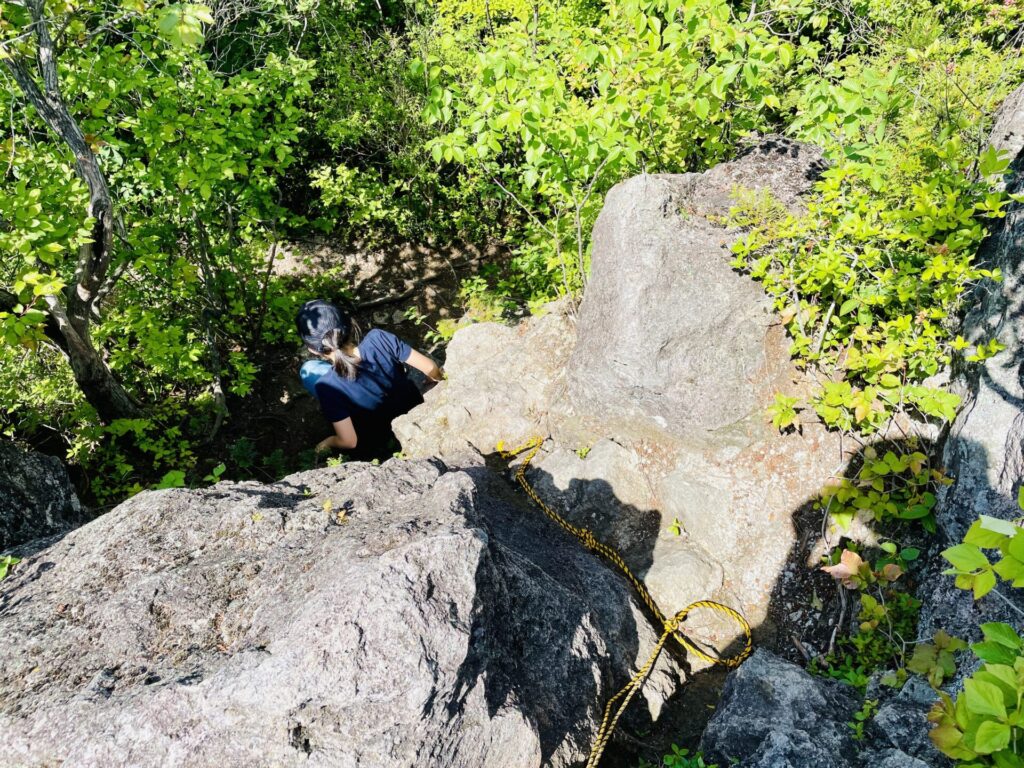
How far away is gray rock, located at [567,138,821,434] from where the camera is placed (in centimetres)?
404

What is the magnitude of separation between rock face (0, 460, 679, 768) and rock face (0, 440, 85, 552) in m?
1.22

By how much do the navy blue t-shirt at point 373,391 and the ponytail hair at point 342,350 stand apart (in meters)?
0.08

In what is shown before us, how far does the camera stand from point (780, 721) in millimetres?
2672

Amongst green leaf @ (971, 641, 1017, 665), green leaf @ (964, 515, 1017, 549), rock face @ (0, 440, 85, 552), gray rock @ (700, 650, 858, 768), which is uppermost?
green leaf @ (964, 515, 1017, 549)

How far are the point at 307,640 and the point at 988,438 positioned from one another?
10.7 feet

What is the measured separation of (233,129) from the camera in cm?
517

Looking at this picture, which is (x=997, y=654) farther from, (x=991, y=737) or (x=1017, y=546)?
(x=1017, y=546)

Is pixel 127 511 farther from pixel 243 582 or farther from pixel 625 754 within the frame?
pixel 625 754

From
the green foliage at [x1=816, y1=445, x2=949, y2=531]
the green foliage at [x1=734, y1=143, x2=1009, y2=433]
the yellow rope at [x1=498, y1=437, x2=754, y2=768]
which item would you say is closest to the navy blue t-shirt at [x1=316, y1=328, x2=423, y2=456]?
the yellow rope at [x1=498, y1=437, x2=754, y2=768]

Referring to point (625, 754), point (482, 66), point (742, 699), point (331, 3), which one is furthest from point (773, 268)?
point (331, 3)

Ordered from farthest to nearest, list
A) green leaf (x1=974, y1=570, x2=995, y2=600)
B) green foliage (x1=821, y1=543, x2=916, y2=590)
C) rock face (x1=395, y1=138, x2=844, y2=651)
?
rock face (x1=395, y1=138, x2=844, y2=651), green foliage (x1=821, y1=543, x2=916, y2=590), green leaf (x1=974, y1=570, x2=995, y2=600)

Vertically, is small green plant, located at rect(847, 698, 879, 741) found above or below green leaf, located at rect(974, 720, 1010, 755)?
below

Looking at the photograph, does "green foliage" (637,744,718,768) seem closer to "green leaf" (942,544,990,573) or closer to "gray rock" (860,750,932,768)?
"gray rock" (860,750,932,768)

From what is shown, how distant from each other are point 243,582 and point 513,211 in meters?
7.45
